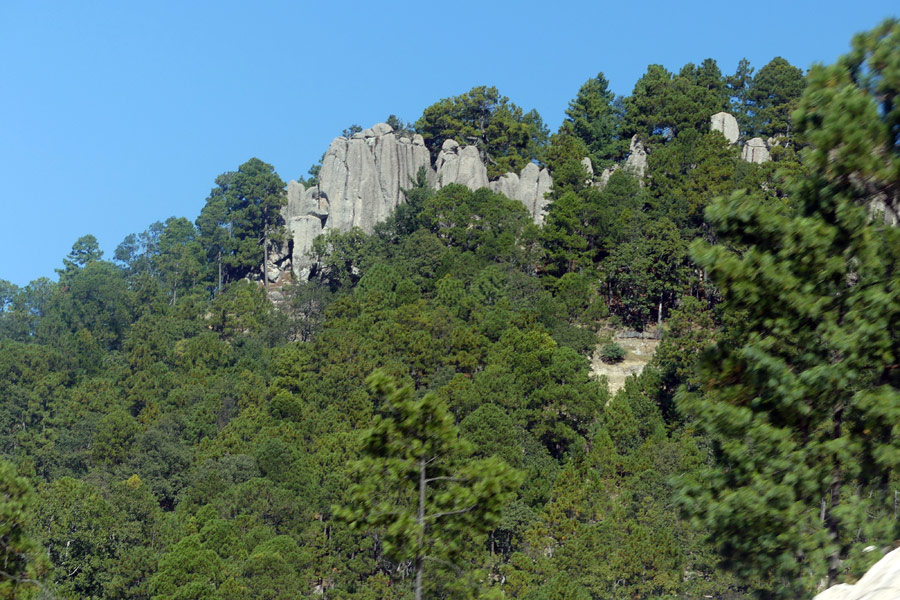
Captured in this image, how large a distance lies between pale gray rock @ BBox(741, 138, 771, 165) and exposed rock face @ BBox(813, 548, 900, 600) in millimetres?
73064

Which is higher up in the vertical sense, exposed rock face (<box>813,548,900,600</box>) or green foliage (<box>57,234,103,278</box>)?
green foliage (<box>57,234,103,278</box>)

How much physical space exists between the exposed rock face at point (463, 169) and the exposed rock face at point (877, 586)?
73.4 meters

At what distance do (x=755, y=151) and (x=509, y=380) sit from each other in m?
37.3

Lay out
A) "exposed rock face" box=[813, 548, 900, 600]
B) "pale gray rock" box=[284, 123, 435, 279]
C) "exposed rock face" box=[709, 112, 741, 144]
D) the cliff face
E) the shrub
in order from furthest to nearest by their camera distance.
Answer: "pale gray rock" box=[284, 123, 435, 279], the cliff face, "exposed rock face" box=[709, 112, 741, 144], the shrub, "exposed rock face" box=[813, 548, 900, 600]

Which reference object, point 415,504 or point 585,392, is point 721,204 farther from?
point 585,392

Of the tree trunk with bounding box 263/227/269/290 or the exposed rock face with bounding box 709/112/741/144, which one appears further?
the tree trunk with bounding box 263/227/269/290

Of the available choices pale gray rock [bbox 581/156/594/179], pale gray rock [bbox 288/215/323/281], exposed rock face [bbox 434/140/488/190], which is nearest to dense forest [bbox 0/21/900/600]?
pale gray rock [bbox 581/156/594/179]

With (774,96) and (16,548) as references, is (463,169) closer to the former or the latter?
(774,96)

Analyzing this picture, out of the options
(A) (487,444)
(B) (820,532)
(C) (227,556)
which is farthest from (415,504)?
(A) (487,444)

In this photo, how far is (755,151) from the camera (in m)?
84.2

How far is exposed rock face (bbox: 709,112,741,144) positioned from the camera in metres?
85.4

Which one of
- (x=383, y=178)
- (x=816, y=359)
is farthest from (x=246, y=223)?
(x=816, y=359)

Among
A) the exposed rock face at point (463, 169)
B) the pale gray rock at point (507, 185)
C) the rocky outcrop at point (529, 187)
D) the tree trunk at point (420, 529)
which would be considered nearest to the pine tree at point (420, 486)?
the tree trunk at point (420, 529)

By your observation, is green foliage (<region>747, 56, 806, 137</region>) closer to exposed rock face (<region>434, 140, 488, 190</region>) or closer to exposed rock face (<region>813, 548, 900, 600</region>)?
exposed rock face (<region>434, 140, 488, 190</region>)
